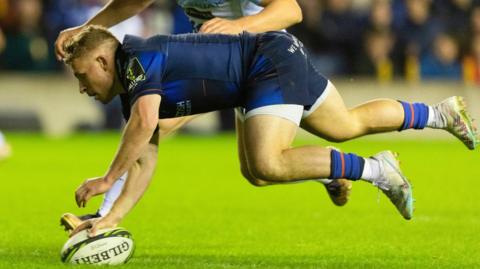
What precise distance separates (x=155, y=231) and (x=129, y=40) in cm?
231

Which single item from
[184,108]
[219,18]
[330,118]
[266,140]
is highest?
[219,18]

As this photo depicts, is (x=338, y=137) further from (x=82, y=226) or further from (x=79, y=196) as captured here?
(x=79, y=196)

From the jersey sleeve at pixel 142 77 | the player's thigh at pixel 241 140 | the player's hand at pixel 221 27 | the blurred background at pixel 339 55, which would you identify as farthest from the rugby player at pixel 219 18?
the blurred background at pixel 339 55

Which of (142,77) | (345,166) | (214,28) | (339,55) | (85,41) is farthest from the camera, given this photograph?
(339,55)

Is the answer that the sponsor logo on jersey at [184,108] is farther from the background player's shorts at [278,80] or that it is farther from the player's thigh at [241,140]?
the player's thigh at [241,140]

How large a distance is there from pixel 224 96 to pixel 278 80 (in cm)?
33

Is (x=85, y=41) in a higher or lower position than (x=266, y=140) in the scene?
higher

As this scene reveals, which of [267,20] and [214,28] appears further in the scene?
[267,20]

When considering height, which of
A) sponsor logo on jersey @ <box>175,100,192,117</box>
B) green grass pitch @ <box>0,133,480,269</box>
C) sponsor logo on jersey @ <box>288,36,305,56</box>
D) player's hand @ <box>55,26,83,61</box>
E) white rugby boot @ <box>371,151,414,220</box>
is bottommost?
green grass pitch @ <box>0,133,480,269</box>

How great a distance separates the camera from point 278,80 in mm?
7434

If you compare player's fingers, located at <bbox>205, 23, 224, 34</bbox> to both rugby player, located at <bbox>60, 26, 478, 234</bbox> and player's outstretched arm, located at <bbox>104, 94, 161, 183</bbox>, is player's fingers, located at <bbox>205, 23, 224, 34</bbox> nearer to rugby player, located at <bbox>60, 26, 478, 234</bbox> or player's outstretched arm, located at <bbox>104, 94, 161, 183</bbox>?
rugby player, located at <bbox>60, 26, 478, 234</bbox>

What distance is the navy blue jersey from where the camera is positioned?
727 cm

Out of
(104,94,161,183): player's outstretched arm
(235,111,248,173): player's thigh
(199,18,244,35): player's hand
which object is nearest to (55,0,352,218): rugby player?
(199,18,244,35): player's hand

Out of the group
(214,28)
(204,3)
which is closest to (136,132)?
A: (214,28)
